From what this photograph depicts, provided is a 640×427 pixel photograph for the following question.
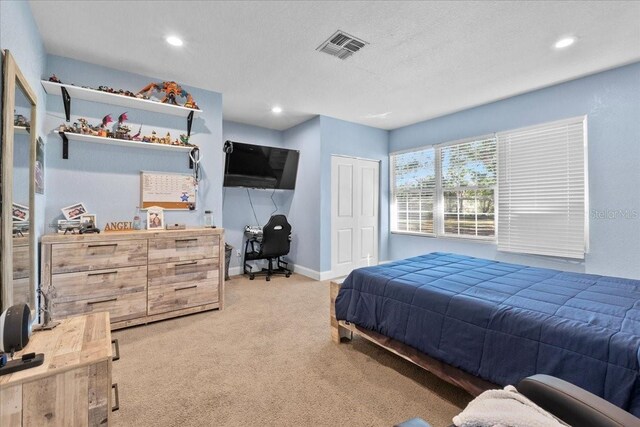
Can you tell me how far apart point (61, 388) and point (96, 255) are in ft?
5.93

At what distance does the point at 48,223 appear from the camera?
2.66 meters

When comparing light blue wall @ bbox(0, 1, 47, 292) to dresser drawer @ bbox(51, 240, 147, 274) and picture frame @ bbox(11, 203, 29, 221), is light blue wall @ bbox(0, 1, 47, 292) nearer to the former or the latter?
picture frame @ bbox(11, 203, 29, 221)

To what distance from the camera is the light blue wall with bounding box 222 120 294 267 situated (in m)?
4.85

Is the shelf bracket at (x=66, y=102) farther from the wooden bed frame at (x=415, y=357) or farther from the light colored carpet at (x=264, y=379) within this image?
the wooden bed frame at (x=415, y=357)

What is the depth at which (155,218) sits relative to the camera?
311cm

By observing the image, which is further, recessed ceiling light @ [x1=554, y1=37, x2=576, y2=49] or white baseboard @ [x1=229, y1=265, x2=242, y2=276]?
white baseboard @ [x1=229, y1=265, x2=242, y2=276]

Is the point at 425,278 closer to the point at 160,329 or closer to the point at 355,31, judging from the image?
the point at 355,31

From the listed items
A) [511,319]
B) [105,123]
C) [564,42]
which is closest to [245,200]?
[105,123]

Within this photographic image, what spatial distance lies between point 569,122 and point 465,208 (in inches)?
60.1

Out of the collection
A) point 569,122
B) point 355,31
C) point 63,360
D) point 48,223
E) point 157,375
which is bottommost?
point 157,375

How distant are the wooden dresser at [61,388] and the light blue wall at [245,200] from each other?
3.68m

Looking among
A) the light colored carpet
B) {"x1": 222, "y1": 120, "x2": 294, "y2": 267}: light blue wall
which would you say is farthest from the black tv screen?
the light colored carpet

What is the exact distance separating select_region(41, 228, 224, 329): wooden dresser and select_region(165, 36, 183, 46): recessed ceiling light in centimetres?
174

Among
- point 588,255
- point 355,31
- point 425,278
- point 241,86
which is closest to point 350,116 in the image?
point 241,86
